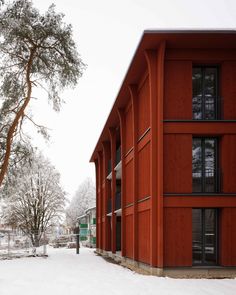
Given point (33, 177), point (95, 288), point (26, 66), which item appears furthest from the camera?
point (33, 177)

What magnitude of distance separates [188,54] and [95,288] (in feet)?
32.5

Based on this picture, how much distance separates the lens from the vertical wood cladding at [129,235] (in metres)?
24.7

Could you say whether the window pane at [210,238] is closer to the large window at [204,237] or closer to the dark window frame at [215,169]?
the large window at [204,237]

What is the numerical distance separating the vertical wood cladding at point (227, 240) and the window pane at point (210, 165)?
1132 millimetres

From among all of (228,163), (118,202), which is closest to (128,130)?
(118,202)

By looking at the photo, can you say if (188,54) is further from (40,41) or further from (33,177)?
(33,177)

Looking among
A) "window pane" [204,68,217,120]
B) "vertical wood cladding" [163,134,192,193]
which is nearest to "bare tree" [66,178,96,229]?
"vertical wood cladding" [163,134,192,193]

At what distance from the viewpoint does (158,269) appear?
18.2 m

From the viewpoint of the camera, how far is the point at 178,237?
18.6 metres

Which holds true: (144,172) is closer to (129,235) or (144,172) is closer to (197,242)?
(197,242)

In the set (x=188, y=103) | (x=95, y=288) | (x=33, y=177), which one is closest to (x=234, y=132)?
(x=188, y=103)

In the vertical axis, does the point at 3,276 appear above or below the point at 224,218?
below

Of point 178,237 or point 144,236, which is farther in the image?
point 144,236

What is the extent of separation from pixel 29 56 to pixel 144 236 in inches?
370
